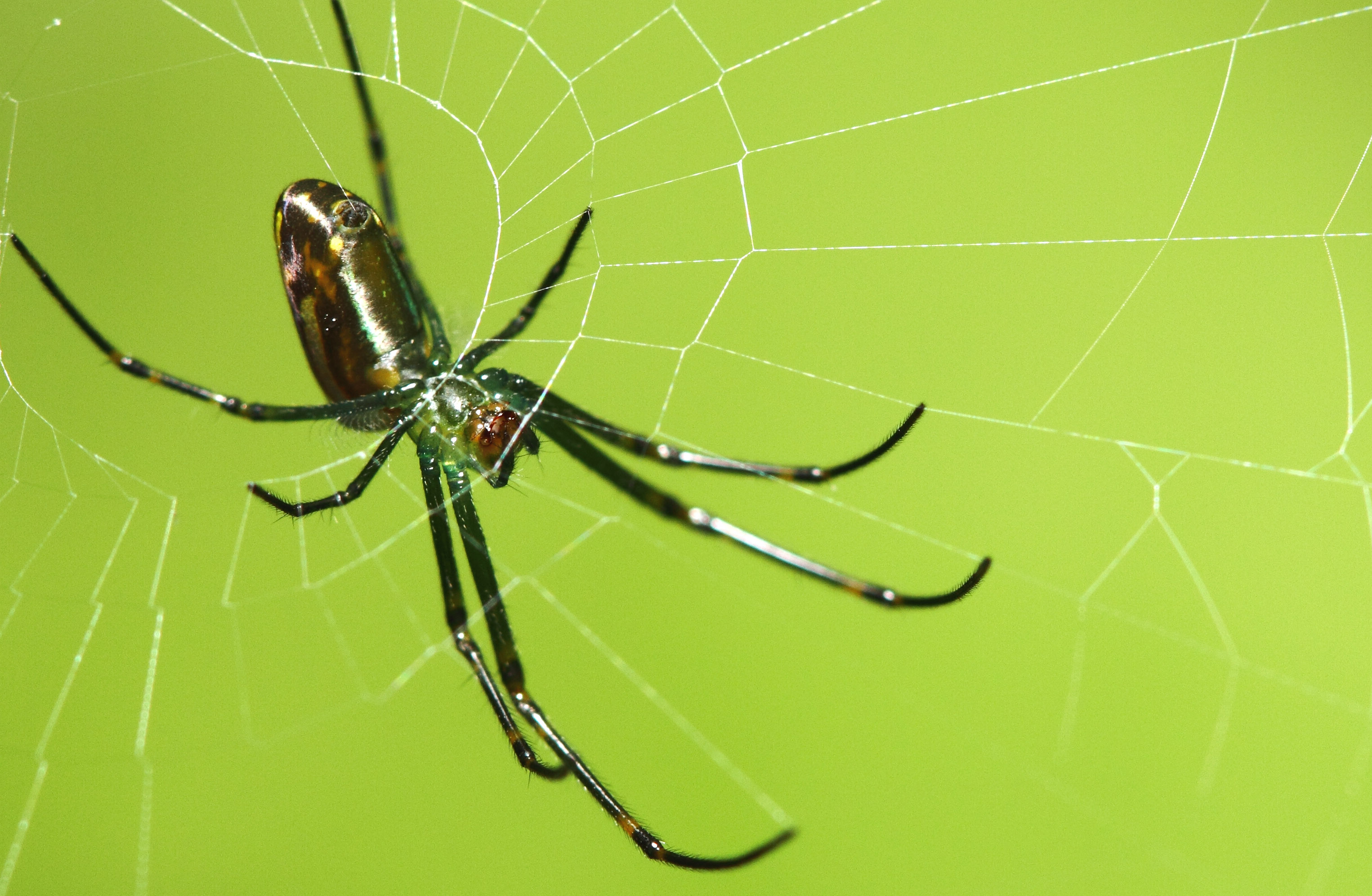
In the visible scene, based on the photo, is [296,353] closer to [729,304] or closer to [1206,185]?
[729,304]

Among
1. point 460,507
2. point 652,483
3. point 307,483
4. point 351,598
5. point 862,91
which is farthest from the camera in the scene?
point 351,598

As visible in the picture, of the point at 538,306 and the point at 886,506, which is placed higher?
the point at 538,306

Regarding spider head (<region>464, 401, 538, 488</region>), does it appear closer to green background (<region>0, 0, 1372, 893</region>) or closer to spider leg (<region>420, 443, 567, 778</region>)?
spider leg (<region>420, 443, 567, 778</region>)

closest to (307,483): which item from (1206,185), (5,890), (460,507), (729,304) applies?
(460,507)

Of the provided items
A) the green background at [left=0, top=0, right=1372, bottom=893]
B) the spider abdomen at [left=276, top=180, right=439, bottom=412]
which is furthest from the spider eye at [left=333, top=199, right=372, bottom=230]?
the green background at [left=0, top=0, right=1372, bottom=893]

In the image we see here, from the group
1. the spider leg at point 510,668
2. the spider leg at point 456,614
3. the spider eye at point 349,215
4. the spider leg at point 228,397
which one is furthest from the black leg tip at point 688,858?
the spider eye at point 349,215

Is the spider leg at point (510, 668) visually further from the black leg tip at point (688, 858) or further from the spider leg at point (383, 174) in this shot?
the spider leg at point (383, 174)

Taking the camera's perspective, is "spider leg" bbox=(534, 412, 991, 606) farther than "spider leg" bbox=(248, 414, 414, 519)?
No

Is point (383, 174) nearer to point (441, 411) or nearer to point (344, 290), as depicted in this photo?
point (344, 290)
